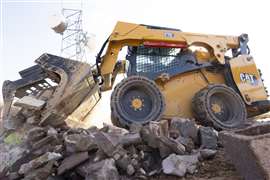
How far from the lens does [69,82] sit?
18.3 feet

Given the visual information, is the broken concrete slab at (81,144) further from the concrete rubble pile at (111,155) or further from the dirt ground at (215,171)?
the dirt ground at (215,171)

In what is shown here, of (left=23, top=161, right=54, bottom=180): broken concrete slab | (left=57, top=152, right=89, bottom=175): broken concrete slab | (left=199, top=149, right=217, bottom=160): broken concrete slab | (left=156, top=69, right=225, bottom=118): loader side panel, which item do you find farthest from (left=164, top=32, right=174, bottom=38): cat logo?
(left=23, top=161, right=54, bottom=180): broken concrete slab

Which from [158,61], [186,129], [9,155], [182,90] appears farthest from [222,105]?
[9,155]

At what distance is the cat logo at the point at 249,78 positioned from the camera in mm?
7161

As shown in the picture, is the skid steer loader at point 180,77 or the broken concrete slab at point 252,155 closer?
the broken concrete slab at point 252,155

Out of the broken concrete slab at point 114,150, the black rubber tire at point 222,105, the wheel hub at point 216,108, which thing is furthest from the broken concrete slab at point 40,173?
the wheel hub at point 216,108

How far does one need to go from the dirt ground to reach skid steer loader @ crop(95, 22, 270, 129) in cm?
209

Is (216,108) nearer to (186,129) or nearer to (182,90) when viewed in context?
(182,90)

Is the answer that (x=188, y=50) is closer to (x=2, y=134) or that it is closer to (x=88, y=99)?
(x=88, y=99)

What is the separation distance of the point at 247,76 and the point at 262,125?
381cm

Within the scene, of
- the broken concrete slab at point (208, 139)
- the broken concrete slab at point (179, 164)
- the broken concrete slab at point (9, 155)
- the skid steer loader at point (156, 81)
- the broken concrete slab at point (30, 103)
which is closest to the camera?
the broken concrete slab at point (179, 164)

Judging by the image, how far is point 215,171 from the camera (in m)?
3.69

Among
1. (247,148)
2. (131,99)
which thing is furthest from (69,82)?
(247,148)

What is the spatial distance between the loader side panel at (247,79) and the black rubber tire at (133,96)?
1.88m
